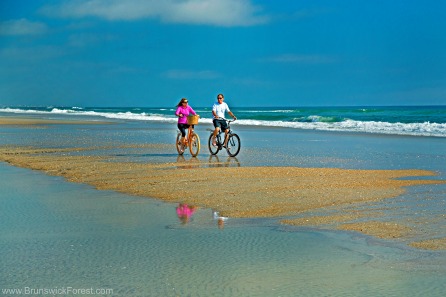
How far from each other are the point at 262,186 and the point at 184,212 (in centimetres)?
306

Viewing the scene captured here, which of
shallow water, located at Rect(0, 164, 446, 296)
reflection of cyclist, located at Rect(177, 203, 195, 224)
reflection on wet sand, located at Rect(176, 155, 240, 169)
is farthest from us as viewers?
reflection on wet sand, located at Rect(176, 155, 240, 169)

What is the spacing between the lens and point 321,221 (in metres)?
8.27

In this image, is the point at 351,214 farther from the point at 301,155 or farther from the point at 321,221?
the point at 301,155

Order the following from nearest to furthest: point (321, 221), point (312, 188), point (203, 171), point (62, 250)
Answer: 1. point (62, 250)
2. point (321, 221)
3. point (312, 188)
4. point (203, 171)

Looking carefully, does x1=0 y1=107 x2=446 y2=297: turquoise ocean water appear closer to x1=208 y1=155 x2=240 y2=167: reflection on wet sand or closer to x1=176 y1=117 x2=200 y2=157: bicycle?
x1=208 y1=155 x2=240 y2=167: reflection on wet sand

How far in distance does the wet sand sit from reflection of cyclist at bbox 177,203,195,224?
285mm

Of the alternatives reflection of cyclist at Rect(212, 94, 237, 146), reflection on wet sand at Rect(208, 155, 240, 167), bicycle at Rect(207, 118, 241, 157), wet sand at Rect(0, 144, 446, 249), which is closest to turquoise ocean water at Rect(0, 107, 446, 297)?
wet sand at Rect(0, 144, 446, 249)

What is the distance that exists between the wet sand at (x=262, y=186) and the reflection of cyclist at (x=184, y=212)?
29 centimetres

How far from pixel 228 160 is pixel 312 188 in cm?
636

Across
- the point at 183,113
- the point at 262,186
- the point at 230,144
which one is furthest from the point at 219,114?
the point at 262,186

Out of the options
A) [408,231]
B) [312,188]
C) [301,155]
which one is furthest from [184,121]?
[408,231]

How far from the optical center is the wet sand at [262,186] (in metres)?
8.45

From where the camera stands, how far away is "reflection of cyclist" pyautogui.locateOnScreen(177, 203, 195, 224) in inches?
332

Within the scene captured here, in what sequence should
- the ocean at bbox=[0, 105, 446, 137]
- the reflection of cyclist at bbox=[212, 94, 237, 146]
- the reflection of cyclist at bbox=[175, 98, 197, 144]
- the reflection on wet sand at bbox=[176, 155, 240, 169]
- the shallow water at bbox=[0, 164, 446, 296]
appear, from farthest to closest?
the ocean at bbox=[0, 105, 446, 137], the reflection of cyclist at bbox=[212, 94, 237, 146], the reflection of cyclist at bbox=[175, 98, 197, 144], the reflection on wet sand at bbox=[176, 155, 240, 169], the shallow water at bbox=[0, 164, 446, 296]
